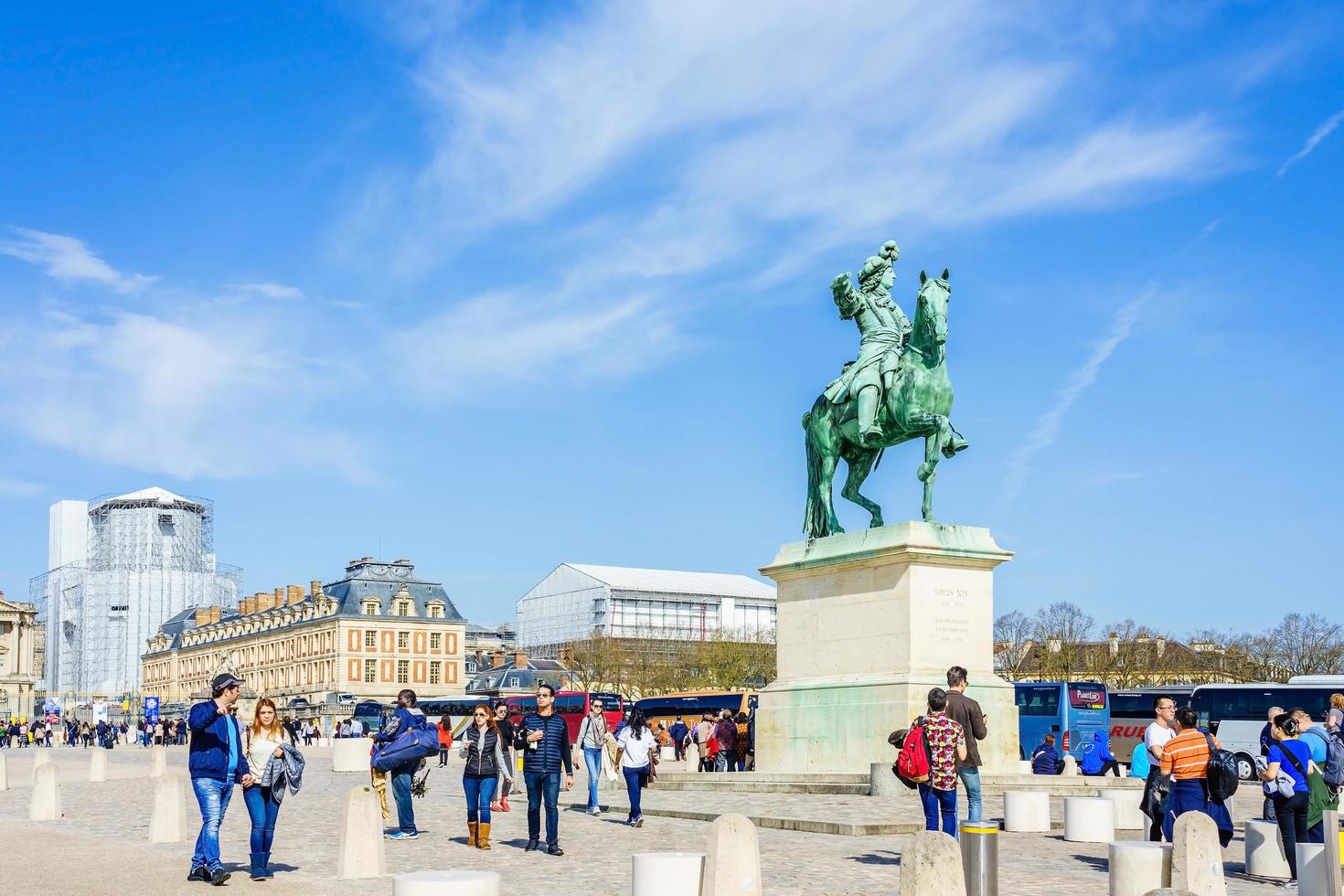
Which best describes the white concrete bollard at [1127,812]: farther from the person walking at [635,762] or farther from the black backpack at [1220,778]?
the person walking at [635,762]

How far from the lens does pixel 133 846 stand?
17594 mm

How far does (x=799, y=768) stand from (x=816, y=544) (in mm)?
3797

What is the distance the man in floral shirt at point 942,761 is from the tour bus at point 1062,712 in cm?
3410

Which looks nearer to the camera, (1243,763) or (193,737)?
(193,737)

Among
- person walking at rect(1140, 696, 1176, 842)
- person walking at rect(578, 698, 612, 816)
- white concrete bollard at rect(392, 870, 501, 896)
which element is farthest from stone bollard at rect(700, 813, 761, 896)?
person walking at rect(578, 698, 612, 816)

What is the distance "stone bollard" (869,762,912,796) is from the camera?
21.5m

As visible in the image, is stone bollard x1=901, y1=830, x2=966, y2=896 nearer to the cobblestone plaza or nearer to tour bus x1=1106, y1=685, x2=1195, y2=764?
the cobblestone plaza

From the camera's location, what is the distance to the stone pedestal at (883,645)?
23203 mm

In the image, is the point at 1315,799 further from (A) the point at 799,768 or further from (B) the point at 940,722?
(A) the point at 799,768

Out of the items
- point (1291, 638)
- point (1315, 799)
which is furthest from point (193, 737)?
point (1291, 638)

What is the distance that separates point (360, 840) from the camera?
14211mm

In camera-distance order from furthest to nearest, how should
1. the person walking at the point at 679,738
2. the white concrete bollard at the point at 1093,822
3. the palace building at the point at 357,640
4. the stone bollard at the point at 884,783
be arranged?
1. the palace building at the point at 357,640
2. the person walking at the point at 679,738
3. the stone bollard at the point at 884,783
4. the white concrete bollard at the point at 1093,822

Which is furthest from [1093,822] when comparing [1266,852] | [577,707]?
[577,707]

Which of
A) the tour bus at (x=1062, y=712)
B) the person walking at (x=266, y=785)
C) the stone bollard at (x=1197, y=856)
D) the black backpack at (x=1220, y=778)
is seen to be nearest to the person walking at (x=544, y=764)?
the person walking at (x=266, y=785)
